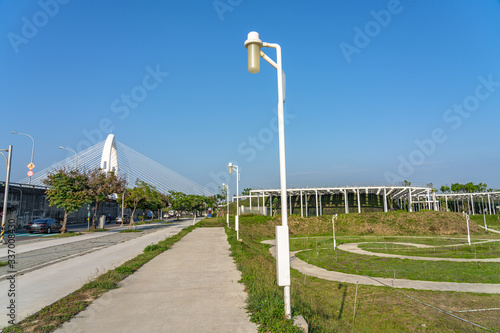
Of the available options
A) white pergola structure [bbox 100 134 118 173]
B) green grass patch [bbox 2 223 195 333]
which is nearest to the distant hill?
white pergola structure [bbox 100 134 118 173]

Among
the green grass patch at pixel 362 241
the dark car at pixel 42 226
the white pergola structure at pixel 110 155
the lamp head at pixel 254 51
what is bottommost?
the green grass patch at pixel 362 241

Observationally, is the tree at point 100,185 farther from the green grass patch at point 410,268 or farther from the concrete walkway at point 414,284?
the concrete walkway at point 414,284

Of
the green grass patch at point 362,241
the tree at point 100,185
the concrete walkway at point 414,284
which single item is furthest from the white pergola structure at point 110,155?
the concrete walkway at point 414,284

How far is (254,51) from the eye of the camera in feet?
18.9

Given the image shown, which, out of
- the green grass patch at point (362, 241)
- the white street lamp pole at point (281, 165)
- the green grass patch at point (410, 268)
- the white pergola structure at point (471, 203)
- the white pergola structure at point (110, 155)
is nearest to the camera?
the white street lamp pole at point (281, 165)

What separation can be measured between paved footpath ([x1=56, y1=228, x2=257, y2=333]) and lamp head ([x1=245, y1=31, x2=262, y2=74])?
4816mm

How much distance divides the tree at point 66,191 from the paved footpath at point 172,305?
23.3 metres

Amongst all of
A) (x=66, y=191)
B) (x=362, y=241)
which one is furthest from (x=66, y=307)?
(x=362, y=241)

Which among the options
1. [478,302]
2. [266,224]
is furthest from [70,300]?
[266,224]

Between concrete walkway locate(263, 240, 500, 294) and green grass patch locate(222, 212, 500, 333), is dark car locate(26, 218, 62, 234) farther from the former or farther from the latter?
concrete walkway locate(263, 240, 500, 294)

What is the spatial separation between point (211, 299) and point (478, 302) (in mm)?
9329

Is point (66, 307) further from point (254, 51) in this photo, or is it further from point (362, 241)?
point (362, 241)

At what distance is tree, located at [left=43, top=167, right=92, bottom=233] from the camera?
29194 millimetres

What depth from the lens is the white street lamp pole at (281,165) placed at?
5.27m
